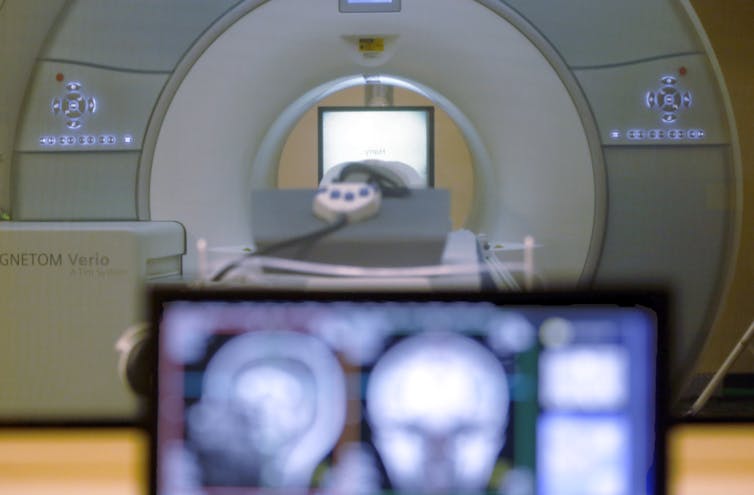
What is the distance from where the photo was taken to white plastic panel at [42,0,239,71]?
1932mm

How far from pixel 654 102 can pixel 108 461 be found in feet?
5.07

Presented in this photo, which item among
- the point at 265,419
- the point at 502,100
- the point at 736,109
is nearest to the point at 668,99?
the point at 502,100

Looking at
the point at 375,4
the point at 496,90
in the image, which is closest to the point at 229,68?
the point at 375,4

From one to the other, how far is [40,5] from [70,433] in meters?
1.43

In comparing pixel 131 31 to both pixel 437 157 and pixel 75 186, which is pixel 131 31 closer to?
pixel 75 186

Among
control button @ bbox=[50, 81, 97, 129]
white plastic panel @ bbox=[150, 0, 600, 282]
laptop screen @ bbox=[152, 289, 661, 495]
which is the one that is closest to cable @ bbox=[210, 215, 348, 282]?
laptop screen @ bbox=[152, 289, 661, 495]

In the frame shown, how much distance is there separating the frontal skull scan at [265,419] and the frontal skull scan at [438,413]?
0.03m

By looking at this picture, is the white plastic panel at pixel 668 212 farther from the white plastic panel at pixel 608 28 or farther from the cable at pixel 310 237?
the cable at pixel 310 237

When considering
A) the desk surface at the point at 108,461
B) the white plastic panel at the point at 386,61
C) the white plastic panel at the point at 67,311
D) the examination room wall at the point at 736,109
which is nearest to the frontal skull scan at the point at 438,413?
the desk surface at the point at 108,461

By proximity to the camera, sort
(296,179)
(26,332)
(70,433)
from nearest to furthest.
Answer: (70,433)
(26,332)
(296,179)

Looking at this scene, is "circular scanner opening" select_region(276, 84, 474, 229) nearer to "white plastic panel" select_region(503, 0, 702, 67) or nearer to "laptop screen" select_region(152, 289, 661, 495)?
"white plastic panel" select_region(503, 0, 702, 67)

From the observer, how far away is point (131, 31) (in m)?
1.96

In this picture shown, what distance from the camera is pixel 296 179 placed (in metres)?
4.81

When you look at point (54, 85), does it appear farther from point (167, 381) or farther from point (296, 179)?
point (296, 179)
